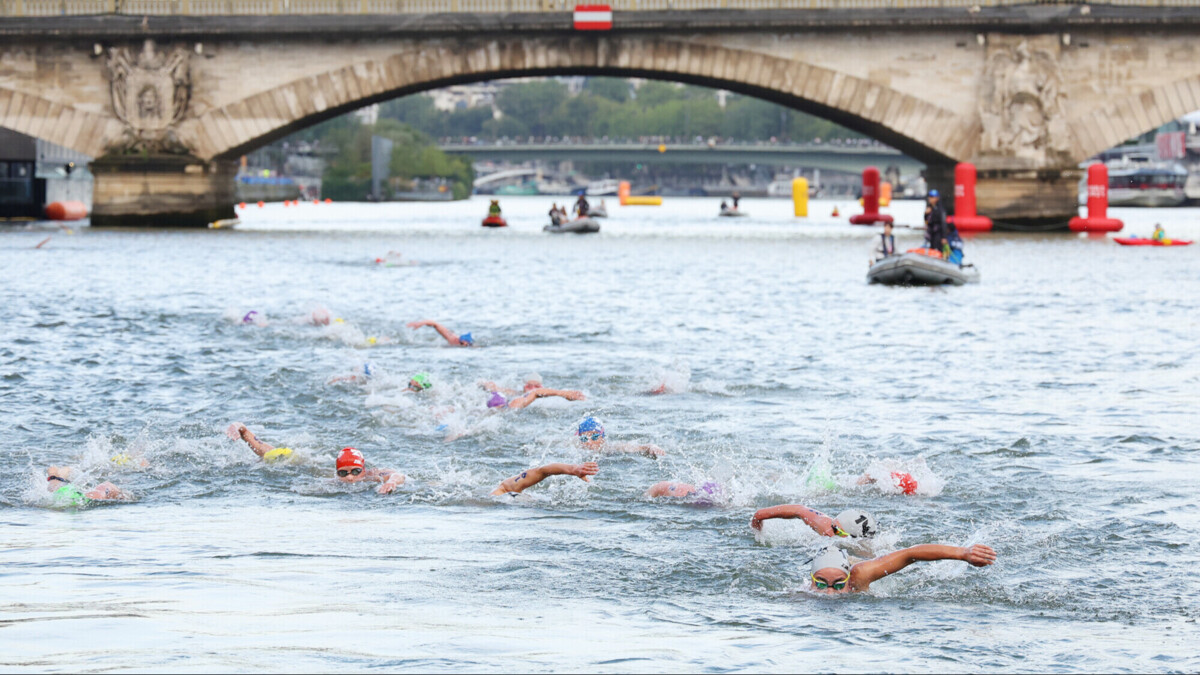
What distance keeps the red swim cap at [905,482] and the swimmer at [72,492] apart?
17.7 ft

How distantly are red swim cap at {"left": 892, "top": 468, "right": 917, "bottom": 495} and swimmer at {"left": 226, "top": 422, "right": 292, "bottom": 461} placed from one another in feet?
15.4

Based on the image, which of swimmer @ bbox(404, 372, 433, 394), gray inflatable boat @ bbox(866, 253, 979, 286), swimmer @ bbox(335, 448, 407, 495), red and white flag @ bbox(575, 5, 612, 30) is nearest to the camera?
swimmer @ bbox(335, 448, 407, 495)

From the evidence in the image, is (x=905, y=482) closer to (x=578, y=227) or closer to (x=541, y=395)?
(x=541, y=395)

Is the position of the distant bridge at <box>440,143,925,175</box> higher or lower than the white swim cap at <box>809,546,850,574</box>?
higher

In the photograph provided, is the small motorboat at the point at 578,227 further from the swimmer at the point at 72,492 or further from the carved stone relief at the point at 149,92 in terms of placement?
the swimmer at the point at 72,492

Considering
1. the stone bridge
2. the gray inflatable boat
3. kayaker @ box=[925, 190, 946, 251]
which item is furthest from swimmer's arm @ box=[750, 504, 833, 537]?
the stone bridge

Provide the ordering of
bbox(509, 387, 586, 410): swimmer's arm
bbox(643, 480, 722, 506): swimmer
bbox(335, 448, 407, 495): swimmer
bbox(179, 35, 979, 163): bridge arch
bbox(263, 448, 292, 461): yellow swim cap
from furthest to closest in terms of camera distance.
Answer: bbox(179, 35, 979, 163): bridge arch, bbox(509, 387, 586, 410): swimmer's arm, bbox(263, 448, 292, 461): yellow swim cap, bbox(335, 448, 407, 495): swimmer, bbox(643, 480, 722, 506): swimmer

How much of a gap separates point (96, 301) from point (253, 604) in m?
20.7

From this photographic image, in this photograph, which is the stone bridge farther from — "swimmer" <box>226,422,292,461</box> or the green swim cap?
the green swim cap

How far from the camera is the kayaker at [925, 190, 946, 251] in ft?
106

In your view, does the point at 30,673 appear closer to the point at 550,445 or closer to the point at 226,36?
the point at 550,445

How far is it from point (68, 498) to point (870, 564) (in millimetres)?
5453

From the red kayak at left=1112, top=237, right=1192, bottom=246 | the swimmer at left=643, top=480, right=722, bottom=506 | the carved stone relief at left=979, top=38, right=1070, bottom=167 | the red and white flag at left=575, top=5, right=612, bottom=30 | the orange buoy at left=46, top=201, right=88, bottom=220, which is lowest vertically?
the swimmer at left=643, top=480, right=722, bottom=506

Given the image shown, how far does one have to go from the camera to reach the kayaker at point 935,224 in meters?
32.3
